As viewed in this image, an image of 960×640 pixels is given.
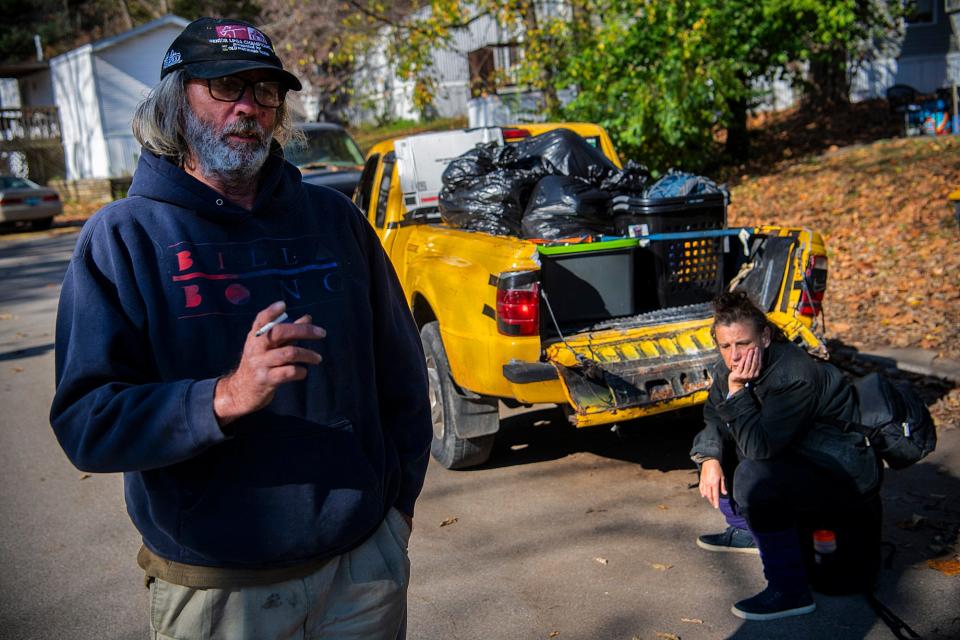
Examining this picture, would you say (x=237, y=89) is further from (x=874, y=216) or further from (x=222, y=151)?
(x=874, y=216)

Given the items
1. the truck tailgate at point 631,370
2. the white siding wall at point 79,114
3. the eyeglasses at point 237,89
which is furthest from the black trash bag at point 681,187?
the white siding wall at point 79,114

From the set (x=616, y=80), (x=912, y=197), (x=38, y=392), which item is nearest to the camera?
(x=38, y=392)

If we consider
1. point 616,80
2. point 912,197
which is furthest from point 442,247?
point 616,80

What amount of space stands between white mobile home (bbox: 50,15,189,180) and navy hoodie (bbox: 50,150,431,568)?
32235 mm

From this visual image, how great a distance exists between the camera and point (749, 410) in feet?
12.7

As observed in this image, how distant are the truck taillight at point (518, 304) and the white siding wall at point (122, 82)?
3039cm

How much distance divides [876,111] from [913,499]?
16.9 meters

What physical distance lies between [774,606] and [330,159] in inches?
408

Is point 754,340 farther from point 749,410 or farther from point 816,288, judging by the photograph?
point 816,288

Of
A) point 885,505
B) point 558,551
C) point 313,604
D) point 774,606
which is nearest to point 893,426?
point 774,606

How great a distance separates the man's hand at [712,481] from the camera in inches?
153

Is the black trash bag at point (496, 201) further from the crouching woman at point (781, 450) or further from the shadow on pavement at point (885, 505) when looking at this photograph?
the crouching woman at point (781, 450)

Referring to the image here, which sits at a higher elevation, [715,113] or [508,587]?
[715,113]

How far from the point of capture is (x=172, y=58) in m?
2.14
